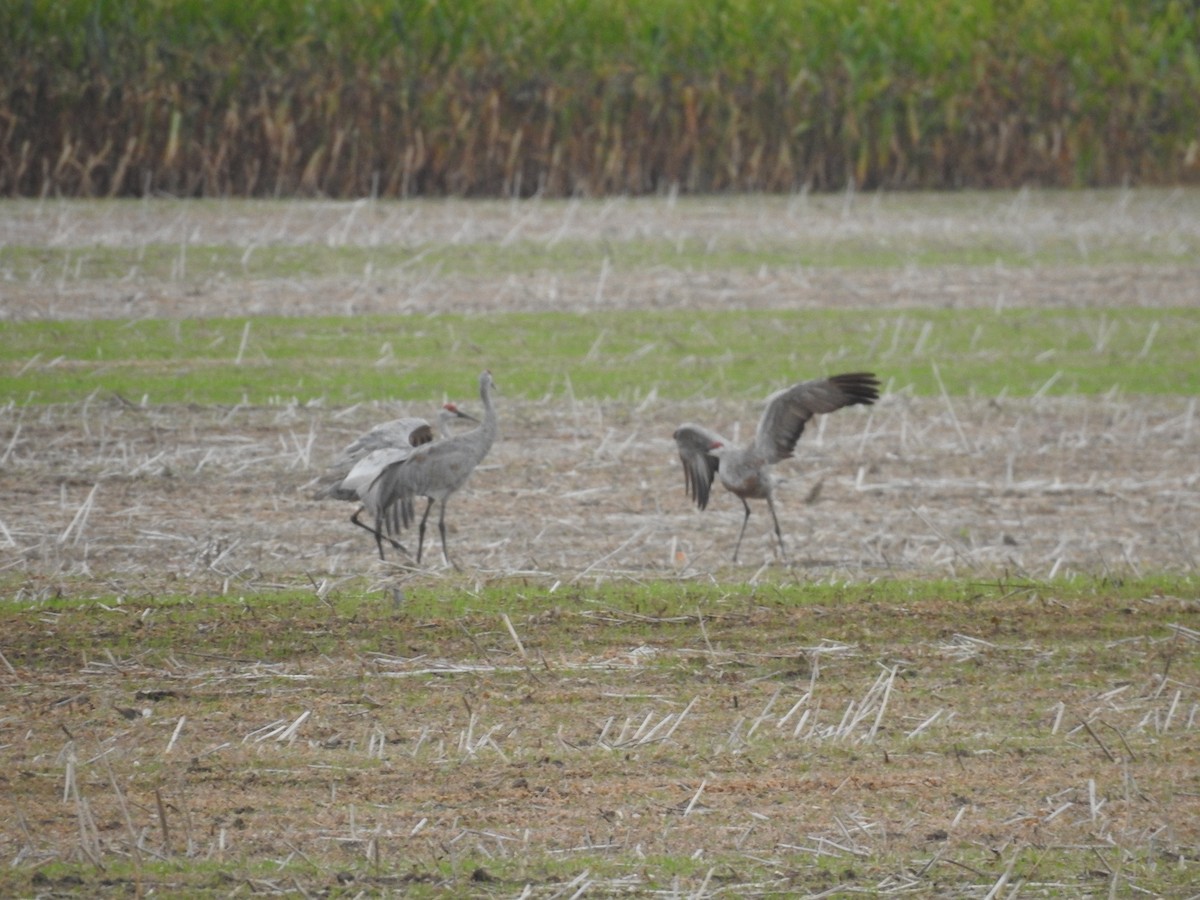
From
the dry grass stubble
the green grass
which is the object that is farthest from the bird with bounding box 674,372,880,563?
the green grass

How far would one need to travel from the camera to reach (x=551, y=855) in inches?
226

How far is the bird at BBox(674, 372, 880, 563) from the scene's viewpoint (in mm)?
9578

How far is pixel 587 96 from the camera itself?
75.6 feet

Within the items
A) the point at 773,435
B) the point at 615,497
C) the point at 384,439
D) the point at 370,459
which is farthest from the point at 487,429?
the point at 773,435

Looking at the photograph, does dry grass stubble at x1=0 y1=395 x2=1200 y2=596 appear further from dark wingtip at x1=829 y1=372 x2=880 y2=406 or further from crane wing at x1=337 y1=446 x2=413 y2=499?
dark wingtip at x1=829 y1=372 x2=880 y2=406

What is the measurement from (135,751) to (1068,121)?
20.0 m

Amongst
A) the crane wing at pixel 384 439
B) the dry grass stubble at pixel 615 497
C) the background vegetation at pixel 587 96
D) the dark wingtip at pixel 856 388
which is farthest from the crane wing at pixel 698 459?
the background vegetation at pixel 587 96

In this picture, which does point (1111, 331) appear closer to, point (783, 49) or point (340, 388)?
point (340, 388)

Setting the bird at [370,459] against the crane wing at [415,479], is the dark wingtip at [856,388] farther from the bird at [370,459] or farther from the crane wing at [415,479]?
the bird at [370,459]

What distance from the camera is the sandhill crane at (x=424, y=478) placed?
9242 mm

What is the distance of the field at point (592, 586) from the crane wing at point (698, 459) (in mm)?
255

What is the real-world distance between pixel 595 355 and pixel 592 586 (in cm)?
592

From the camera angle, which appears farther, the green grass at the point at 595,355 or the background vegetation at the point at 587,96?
the background vegetation at the point at 587,96

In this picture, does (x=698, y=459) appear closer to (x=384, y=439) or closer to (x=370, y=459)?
(x=384, y=439)
